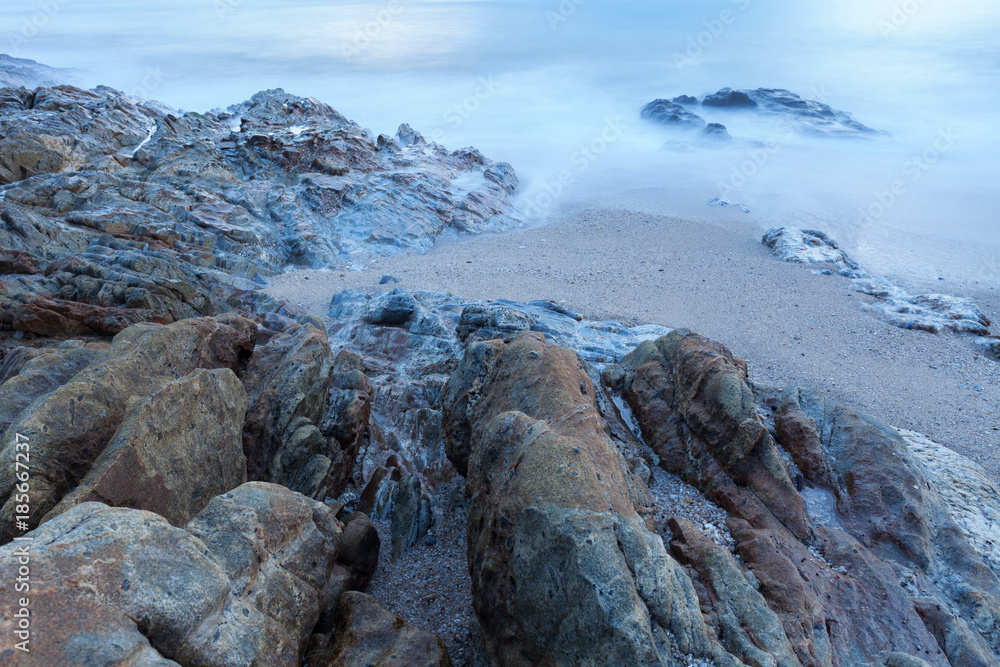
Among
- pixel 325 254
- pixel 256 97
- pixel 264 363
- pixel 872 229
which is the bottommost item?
pixel 872 229

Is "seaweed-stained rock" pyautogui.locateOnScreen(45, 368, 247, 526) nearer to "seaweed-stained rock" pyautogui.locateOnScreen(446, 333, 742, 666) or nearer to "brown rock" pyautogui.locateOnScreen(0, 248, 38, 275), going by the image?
"seaweed-stained rock" pyautogui.locateOnScreen(446, 333, 742, 666)

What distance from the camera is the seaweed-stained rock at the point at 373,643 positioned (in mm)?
5660

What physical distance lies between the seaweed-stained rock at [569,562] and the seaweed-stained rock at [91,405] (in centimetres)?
454

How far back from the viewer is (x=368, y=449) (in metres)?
10.6

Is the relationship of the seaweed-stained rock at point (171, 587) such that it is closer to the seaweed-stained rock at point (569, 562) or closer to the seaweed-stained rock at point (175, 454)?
the seaweed-stained rock at point (175, 454)

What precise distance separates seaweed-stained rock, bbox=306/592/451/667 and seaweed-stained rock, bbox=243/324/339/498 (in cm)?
262

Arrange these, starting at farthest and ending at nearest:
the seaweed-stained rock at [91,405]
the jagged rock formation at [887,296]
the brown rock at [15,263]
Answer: the jagged rock formation at [887,296], the brown rock at [15,263], the seaweed-stained rock at [91,405]

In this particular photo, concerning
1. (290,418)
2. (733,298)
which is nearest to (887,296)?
(733,298)

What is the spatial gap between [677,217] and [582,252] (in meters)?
7.13

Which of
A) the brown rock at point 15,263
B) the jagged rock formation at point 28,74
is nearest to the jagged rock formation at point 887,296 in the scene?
the brown rock at point 15,263

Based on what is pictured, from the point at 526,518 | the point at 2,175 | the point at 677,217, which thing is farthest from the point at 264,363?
the point at 677,217

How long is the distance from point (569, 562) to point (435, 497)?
15.9 feet

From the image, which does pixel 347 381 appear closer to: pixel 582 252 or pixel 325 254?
pixel 325 254

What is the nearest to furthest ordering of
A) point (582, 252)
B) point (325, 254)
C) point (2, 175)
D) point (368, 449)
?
point (368, 449) → point (2, 175) → point (325, 254) → point (582, 252)
